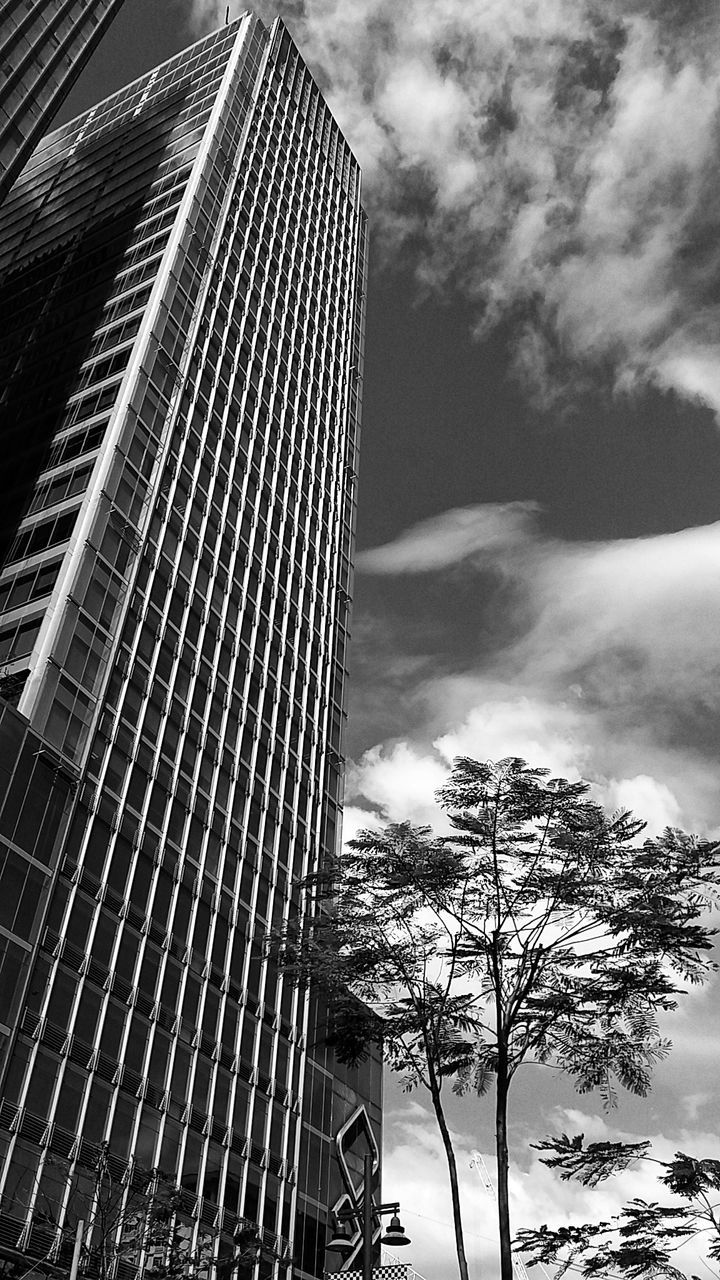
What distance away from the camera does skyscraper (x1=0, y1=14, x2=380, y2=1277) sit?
42531 millimetres

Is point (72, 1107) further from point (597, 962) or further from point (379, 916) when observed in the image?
point (597, 962)

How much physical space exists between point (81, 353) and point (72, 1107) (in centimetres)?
4847

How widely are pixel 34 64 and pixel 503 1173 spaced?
89.1 metres

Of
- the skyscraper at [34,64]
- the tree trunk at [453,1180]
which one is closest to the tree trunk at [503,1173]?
the tree trunk at [453,1180]

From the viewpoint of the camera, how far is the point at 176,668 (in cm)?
5725

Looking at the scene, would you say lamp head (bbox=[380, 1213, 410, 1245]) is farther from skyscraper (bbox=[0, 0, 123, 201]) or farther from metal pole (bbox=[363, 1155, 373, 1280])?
skyscraper (bbox=[0, 0, 123, 201])

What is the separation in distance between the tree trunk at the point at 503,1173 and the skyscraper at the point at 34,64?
3042 inches

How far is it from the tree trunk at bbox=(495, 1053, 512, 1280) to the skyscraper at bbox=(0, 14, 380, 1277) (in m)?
7.96

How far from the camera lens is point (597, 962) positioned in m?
21.6

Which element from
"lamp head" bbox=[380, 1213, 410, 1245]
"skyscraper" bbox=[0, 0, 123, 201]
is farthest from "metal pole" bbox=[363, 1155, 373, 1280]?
"skyscraper" bbox=[0, 0, 123, 201]

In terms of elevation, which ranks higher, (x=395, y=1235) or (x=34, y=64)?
(x=34, y=64)

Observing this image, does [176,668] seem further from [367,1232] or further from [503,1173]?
[503,1173]

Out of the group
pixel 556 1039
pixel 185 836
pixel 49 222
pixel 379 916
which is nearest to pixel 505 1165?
pixel 556 1039

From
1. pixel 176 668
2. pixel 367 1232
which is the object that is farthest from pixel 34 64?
pixel 367 1232
